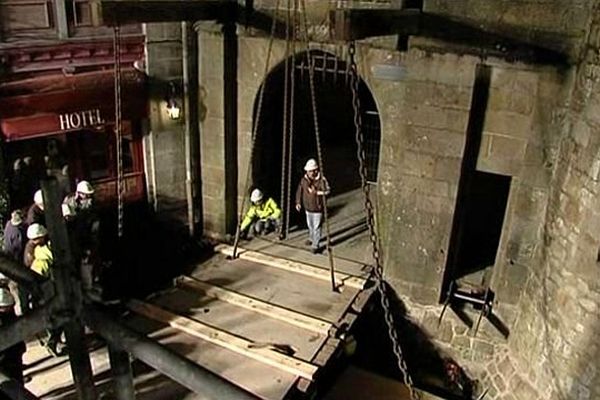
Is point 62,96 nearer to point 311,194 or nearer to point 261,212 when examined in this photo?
point 261,212

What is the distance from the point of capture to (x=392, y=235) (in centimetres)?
940

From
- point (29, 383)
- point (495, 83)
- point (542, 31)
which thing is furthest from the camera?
point (495, 83)

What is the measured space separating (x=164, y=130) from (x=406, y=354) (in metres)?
5.62

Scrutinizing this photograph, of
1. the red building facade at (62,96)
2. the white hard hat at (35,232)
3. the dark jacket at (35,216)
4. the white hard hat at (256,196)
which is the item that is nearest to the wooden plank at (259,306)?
the white hard hat at (256,196)

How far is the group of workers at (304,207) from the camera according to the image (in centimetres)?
999

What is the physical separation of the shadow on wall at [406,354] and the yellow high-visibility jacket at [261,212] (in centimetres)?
247

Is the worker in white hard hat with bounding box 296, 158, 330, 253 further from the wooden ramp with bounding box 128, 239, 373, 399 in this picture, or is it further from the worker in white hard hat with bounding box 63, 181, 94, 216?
the worker in white hard hat with bounding box 63, 181, 94, 216

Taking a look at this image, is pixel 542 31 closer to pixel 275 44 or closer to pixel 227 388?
pixel 275 44

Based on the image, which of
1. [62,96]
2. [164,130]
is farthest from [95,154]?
[62,96]

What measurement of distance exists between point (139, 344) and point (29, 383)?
19.7ft

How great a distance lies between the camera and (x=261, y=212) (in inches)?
421

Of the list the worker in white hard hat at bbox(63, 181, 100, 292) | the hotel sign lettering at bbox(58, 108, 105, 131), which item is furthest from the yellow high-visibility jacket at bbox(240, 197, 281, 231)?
the hotel sign lettering at bbox(58, 108, 105, 131)

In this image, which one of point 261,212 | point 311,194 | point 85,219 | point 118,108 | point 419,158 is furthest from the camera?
point 261,212

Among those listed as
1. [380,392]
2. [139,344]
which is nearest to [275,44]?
[380,392]
